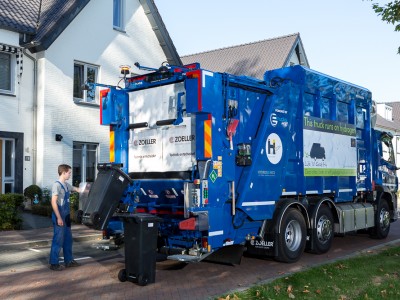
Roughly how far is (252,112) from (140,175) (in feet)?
7.42

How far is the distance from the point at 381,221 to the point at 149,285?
24.7ft

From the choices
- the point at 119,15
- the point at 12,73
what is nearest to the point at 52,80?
the point at 12,73

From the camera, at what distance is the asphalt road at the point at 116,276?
6637 mm

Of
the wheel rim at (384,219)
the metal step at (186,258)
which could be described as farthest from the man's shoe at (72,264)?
the wheel rim at (384,219)

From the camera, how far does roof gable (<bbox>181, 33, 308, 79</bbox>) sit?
29.6 m

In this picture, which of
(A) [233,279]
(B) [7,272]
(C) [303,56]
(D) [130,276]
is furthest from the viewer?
(C) [303,56]

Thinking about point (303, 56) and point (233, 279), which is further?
point (303, 56)

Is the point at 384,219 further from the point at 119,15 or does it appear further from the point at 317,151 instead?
the point at 119,15

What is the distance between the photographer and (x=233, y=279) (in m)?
7.50

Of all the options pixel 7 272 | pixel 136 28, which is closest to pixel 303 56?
pixel 136 28

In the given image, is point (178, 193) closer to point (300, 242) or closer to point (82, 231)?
point (300, 242)

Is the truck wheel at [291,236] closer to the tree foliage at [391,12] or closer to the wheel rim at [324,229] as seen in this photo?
the wheel rim at [324,229]

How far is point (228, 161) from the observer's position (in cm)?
753

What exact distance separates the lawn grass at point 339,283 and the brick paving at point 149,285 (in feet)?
1.39
